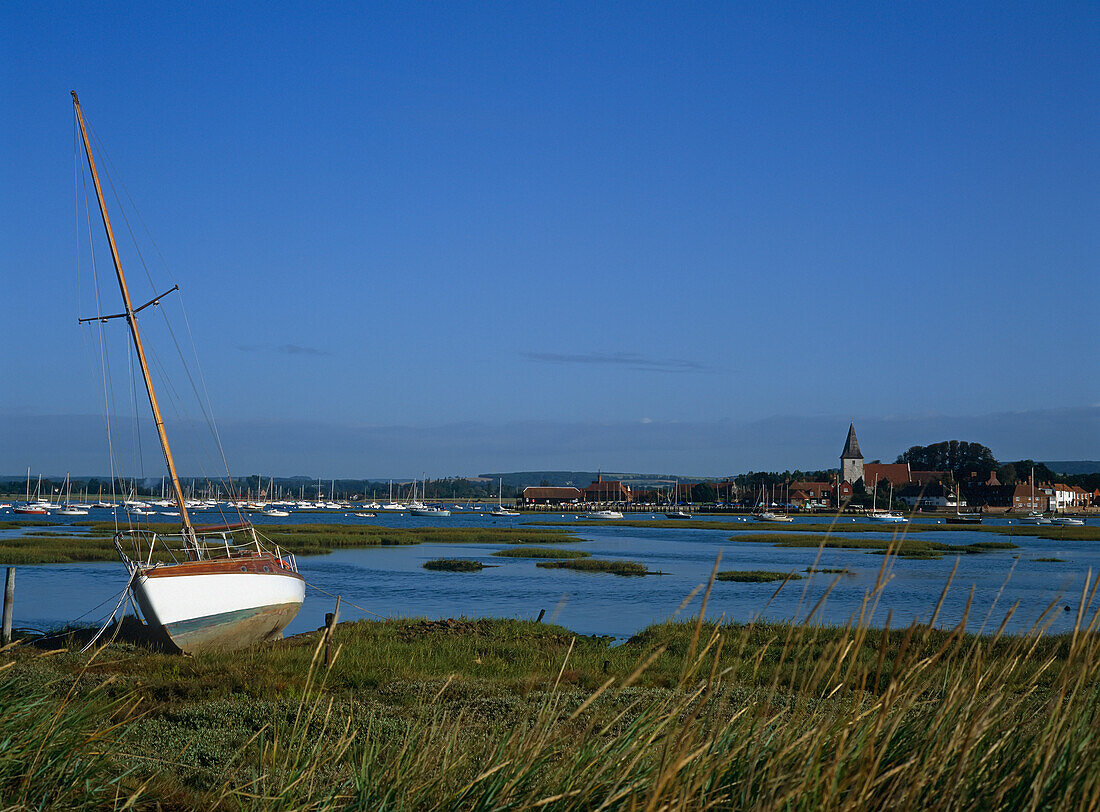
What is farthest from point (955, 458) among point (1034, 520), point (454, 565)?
point (454, 565)

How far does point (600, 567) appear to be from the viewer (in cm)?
4753

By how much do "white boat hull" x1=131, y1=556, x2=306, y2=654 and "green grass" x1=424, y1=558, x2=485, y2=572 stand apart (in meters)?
26.5

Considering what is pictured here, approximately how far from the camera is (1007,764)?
379 centimetres

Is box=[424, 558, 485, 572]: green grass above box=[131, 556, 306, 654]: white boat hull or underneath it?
underneath

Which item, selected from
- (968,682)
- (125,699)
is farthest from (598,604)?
(968,682)

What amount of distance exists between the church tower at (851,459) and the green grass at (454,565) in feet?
456

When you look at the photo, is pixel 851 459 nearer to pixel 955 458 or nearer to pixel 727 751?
pixel 955 458

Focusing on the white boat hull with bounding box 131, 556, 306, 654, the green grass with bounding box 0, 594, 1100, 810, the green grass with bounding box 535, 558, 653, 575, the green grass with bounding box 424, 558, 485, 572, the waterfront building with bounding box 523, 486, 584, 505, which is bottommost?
the waterfront building with bounding box 523, 486, 584, 505

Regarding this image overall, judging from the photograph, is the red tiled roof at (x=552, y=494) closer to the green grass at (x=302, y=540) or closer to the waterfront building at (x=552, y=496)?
the waterfront building at (x=552, y=496)

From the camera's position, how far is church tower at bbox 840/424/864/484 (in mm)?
177250

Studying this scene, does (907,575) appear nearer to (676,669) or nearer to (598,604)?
(598,604)

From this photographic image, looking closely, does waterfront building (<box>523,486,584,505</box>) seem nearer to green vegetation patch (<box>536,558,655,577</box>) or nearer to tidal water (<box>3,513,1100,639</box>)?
tidal water (<box>3,513,1100,639</box>)

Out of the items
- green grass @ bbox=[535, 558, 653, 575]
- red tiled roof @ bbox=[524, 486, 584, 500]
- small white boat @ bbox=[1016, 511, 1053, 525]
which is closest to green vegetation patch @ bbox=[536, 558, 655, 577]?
green grass @ bbox=[535, 558, 653, 575]

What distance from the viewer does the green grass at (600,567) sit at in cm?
4650
